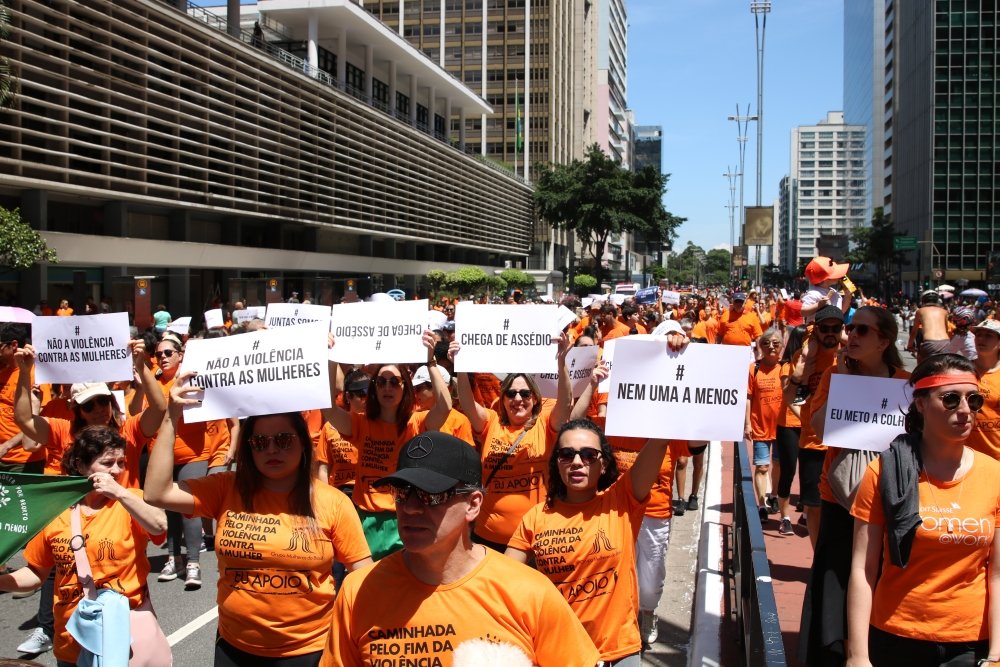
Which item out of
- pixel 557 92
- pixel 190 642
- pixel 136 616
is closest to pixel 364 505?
pixel 136 616

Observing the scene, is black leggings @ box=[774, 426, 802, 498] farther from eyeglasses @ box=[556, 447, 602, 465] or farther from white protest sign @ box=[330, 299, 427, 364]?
eyeglasses @ box=[556, 447, 602, 465]

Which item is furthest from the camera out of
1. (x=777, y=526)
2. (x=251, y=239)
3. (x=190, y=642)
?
(x=251, y=239)

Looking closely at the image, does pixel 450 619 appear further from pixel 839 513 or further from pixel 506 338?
pixel 506 338

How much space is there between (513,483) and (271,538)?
1.61 m

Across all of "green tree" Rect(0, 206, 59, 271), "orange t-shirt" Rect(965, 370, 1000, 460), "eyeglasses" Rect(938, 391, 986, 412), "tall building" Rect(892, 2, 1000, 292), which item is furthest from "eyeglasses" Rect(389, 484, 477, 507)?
"tall building" Rect(892, 2, 1000, 292)

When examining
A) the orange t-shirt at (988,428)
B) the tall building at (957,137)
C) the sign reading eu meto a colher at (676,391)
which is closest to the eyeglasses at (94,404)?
the sign reading eu meto a colher at (676,391)

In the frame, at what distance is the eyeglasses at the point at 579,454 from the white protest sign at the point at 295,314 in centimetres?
416

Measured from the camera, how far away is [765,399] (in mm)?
8805

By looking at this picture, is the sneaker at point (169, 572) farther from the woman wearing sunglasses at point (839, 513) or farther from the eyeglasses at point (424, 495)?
the eyeglasses at point (424, 495)

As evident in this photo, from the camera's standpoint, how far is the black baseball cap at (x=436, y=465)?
2465 mm

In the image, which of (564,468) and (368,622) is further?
(564,468)

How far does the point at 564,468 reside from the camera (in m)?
3.88

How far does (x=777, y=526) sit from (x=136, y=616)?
6.10m

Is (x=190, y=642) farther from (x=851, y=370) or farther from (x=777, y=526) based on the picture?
(x=777, y=526)
